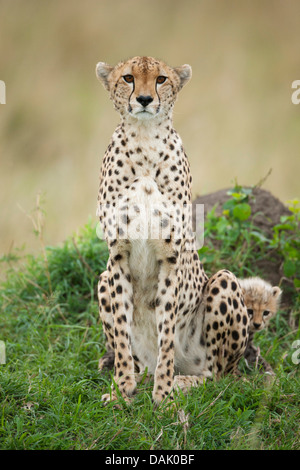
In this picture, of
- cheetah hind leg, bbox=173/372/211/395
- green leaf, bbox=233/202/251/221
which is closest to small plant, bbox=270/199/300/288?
green leaf, bbox=233/202/251/221

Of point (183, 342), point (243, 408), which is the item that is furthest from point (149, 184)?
point (243, 408)

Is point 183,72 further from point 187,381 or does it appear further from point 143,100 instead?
point 187,381

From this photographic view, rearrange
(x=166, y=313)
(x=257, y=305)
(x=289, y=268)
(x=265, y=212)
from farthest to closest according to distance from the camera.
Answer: (x=265, y=212)
(x=289, y=268)
(x=257, y=305)
(x=166, y=313)

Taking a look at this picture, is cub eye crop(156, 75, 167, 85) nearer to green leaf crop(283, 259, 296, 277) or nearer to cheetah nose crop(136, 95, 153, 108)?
cheetah nose crop(136, 95, 153, 108)

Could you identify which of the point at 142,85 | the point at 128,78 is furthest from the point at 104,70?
the point at 142,85

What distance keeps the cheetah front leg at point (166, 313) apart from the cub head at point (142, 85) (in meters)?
Answer: 0.75

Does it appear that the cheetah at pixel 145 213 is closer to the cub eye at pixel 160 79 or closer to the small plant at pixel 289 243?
the cub eye at pixel 160 79

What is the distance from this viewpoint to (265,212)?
17.0 feet

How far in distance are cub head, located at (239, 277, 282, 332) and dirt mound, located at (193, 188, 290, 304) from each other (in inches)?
24.5

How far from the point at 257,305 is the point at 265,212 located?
127 cm

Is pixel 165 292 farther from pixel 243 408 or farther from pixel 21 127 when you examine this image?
pixel 21 127

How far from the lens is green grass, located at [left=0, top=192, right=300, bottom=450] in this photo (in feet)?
9.77

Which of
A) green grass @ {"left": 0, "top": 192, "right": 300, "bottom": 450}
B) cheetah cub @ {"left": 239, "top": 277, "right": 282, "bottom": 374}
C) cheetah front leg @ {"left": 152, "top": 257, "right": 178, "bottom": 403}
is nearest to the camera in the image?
green grass @ {"left": 0, "top": 192, "right": 300, "bottom": 450}

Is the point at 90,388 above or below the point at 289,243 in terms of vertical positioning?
below
